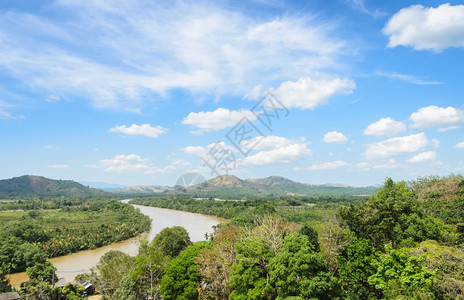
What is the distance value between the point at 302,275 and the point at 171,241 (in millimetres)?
18068

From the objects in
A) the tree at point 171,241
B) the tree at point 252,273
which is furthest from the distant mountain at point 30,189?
the tree at point 252,273

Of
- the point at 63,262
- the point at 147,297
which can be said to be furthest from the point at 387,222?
the point at 63,262

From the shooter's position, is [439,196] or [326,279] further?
[439,196]

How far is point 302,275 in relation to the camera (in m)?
12.8

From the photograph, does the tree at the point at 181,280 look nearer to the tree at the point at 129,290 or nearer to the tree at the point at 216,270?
the tree at the point at 216,270

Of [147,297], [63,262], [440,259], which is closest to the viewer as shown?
[440,259]

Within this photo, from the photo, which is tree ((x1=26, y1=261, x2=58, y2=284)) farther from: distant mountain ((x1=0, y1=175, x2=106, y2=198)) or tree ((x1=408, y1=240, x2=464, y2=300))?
distant mountain ((x1=0, y1=175, x2=106, y2=198))

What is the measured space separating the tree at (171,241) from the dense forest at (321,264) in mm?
4519

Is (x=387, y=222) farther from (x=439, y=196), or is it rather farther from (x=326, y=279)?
(x=439, y=196)

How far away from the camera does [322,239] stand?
55.1 feet

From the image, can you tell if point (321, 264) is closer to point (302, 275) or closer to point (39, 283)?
point (302, 275)

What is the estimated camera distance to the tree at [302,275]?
41.0 ft

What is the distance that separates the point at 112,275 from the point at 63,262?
21314mm

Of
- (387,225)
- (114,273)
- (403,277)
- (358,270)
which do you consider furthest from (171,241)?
(403,277)
